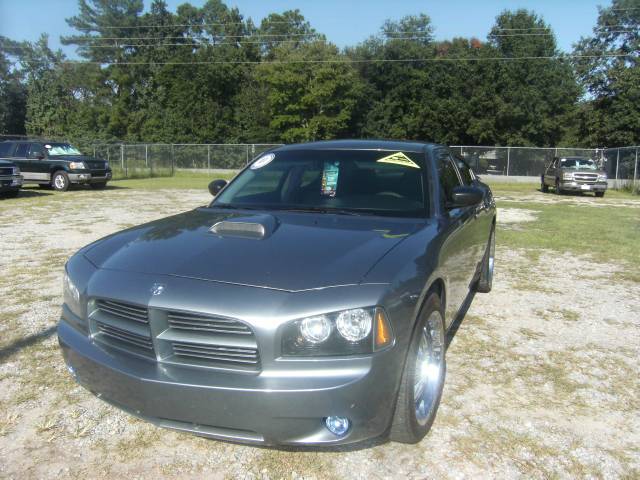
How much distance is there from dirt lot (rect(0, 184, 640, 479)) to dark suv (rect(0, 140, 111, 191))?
15054 mm

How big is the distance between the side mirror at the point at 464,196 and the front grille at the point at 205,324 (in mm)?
2037

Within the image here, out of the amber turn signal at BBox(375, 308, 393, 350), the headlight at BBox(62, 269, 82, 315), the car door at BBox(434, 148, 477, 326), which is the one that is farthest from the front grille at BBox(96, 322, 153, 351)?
the car door at BBox(434, 148, 477, 326)

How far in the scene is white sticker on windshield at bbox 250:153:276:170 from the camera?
4340 millimetres

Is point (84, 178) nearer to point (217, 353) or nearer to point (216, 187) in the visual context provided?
point (216, 187)

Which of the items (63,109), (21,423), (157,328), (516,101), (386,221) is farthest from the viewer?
(63,109)

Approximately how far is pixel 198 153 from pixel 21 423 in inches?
1351

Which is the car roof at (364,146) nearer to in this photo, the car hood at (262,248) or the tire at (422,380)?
the car hood at (262,248)

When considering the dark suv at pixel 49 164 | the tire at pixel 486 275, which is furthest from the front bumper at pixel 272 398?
the dark suv at pixel 49 164

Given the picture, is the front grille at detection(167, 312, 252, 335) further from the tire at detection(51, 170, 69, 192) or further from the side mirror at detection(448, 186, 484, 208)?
the tire at detection(51, 170, 69, 192)

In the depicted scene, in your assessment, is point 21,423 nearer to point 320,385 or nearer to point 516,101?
point 320,385

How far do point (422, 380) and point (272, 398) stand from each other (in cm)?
103

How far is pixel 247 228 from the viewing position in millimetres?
3082

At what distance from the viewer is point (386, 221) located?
11.0ft

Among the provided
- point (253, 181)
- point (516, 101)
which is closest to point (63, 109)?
point (516, 101)
